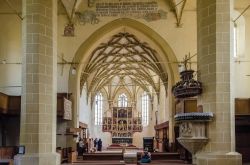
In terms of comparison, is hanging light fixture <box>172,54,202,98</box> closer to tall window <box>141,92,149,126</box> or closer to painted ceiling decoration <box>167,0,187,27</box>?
painted ceiling decoration <box>167,0,187,27</box>

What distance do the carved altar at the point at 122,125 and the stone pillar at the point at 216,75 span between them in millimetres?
31978

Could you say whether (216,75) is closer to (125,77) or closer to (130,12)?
(130,12)

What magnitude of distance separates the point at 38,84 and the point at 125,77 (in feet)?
100

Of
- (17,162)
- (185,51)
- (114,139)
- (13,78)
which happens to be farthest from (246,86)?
(114,139)

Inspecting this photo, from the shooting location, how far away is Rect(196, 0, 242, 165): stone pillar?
449 inches

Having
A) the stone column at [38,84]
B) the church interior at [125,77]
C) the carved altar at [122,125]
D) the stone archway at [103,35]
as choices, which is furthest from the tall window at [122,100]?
the stone column at [38,84]

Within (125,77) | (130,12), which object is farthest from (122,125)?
(130,12)

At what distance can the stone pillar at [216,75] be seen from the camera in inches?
449

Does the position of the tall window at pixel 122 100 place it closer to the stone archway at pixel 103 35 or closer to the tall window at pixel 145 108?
the tall window at pixel 145 108

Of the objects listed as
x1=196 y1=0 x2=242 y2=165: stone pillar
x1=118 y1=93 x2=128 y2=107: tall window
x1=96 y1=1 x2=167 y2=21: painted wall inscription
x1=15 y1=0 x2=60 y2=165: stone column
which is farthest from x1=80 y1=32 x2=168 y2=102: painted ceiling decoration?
x1=15 y1=0 x2=60 y2=165: stone column

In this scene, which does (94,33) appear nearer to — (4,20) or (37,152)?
(4,20)

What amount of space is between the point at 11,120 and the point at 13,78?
6.58 ft

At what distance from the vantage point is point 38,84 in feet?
40.7

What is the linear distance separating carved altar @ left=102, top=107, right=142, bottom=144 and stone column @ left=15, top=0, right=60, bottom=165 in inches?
1227
